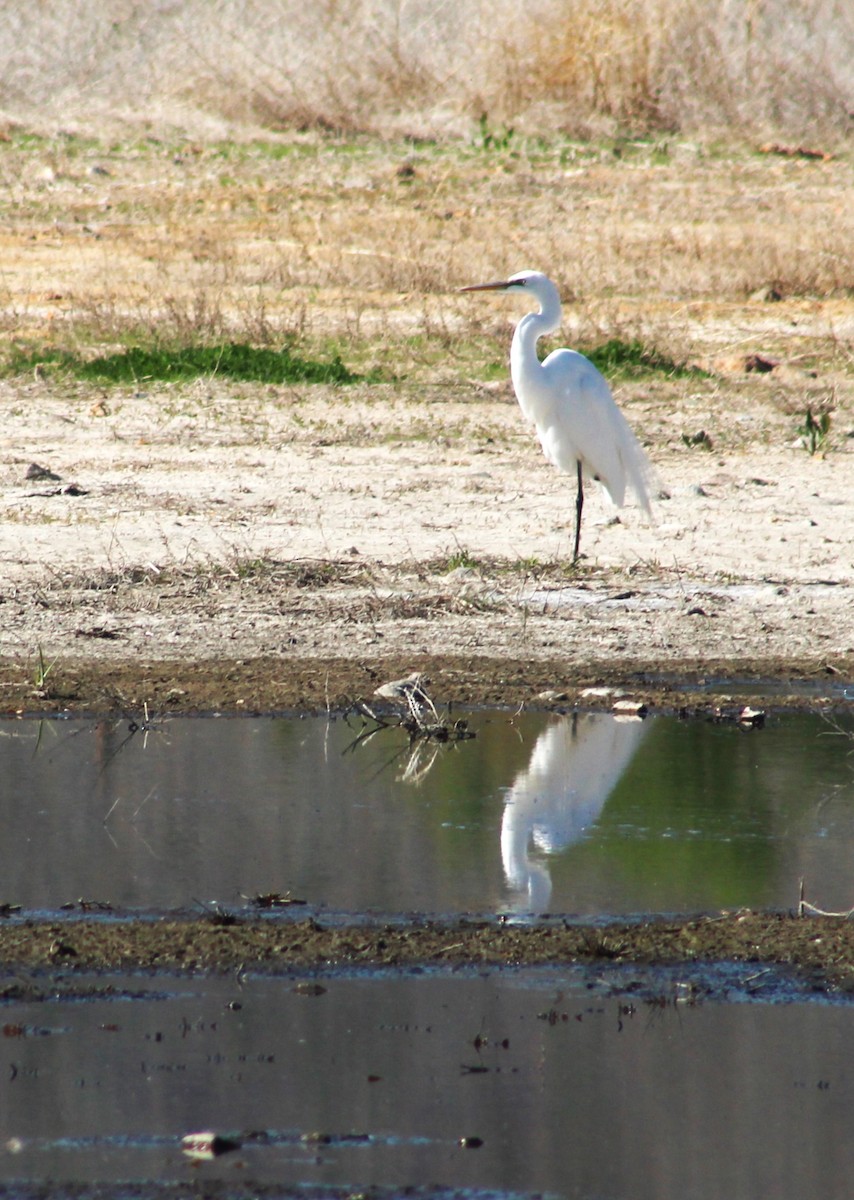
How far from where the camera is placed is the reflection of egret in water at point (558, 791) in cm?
467

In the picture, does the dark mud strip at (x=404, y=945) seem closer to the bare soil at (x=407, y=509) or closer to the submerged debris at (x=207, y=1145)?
the bare soil at (x=407, y=509)

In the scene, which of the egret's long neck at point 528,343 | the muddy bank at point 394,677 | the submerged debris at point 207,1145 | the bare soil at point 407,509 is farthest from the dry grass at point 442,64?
the submerged debris at point 207,1145

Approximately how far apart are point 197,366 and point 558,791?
21.1 feet

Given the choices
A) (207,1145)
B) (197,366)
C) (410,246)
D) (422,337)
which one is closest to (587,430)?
(197,366)

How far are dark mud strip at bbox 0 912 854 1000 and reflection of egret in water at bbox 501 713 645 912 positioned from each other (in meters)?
0.32

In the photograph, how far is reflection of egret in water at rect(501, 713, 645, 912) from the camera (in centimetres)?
467

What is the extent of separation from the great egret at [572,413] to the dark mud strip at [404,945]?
4.59 metres

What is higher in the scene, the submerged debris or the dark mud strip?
the dark mud strip

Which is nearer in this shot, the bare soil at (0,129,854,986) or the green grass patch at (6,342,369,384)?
the bare soil at (0,129,854,986)

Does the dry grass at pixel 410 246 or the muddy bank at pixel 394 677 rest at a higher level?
the dry grass at pixel 410 246

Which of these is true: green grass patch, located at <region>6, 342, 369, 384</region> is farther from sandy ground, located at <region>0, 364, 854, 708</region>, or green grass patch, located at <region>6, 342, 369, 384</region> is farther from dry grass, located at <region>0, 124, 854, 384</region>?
dry grass, located at <region>0, 124, 854, 384</region>

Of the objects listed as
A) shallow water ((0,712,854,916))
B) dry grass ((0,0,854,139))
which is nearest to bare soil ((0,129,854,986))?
shallow water ((0,712,854,916))

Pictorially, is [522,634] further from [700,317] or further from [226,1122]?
[700,317]

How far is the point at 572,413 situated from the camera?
28.6 feet
